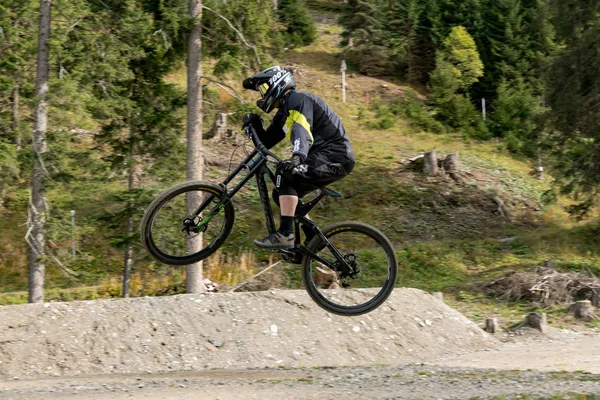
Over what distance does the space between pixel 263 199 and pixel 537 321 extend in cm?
1008

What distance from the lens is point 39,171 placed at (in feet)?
53.7

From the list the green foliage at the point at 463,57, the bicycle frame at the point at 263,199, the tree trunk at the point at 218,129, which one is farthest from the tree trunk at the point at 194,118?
the green foliage at the point at 463,57

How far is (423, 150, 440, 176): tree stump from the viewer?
28.2m

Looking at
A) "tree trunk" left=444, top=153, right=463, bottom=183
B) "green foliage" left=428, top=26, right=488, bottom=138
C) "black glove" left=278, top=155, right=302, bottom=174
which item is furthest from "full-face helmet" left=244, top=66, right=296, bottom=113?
"green foliage" left=428, top=26, right=488, bottom=138

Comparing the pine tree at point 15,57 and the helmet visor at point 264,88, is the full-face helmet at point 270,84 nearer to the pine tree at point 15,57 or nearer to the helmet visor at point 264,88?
the helmet visor at point 264,88

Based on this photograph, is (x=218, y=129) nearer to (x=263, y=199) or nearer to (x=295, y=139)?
(x=263, y=199)

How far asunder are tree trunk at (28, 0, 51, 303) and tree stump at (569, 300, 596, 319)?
1221 cm

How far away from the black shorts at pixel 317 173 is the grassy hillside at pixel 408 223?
9890 mm

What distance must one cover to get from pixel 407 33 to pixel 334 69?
14.3 ft

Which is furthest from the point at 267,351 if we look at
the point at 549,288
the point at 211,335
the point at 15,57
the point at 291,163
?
the point at 15,57

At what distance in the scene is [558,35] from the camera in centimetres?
2427

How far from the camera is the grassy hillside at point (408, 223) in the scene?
19.7 meters

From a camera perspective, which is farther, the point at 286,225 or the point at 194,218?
the point at 286,225

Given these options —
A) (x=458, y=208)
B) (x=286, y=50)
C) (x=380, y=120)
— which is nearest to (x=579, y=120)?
(x=458, y=208)
